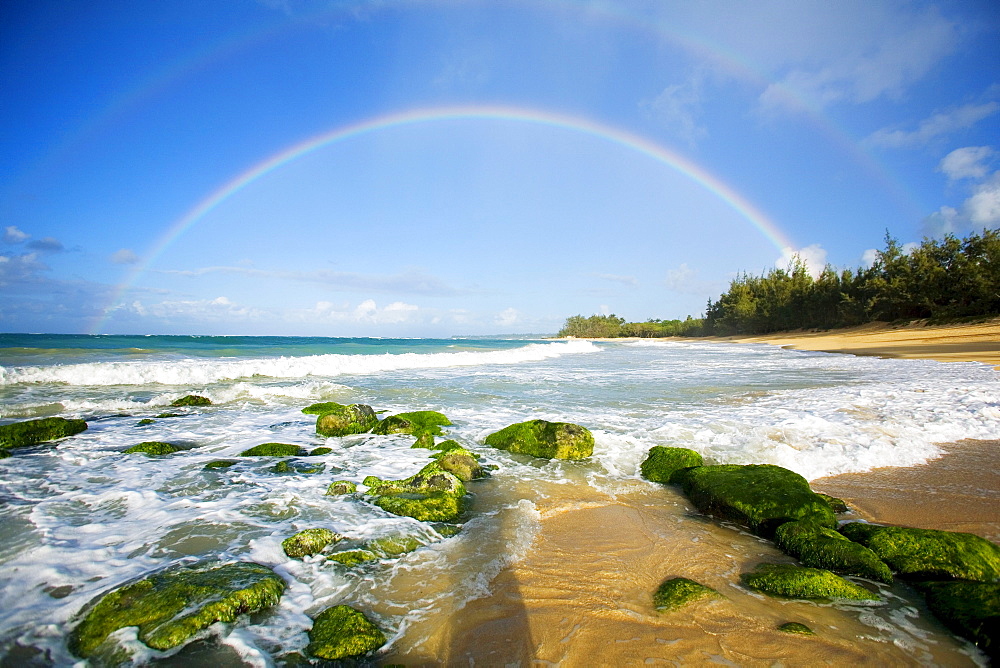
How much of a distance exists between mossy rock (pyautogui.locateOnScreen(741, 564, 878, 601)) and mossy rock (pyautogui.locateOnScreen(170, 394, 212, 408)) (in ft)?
39.7

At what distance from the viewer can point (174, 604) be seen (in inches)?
114

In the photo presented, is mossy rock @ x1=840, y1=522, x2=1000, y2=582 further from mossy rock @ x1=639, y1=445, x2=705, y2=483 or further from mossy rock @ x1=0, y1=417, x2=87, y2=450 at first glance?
mossy rock @ x1=0, y1=417, x2=87, y2=450

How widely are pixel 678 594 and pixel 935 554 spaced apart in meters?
2.10

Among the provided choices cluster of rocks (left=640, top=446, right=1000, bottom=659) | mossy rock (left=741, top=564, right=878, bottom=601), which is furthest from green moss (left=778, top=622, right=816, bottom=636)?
mossy rock (left=741, top=564, right=878, bottom=601)

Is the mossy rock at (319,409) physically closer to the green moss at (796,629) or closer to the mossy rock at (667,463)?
the mossy rock at (667,463)

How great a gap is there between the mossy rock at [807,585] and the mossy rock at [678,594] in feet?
1.34

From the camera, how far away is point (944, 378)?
1311 cm

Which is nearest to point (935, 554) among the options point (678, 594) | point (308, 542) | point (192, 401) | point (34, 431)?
point (678, 594)

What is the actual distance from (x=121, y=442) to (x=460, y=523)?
21.9 ft

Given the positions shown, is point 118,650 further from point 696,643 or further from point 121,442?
point 121,442

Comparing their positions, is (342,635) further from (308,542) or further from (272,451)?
(272,451)

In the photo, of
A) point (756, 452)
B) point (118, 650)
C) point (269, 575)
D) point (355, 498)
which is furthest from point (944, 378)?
point (118, 650)

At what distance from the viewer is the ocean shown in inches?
115

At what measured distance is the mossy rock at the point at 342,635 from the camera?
2.56 m
